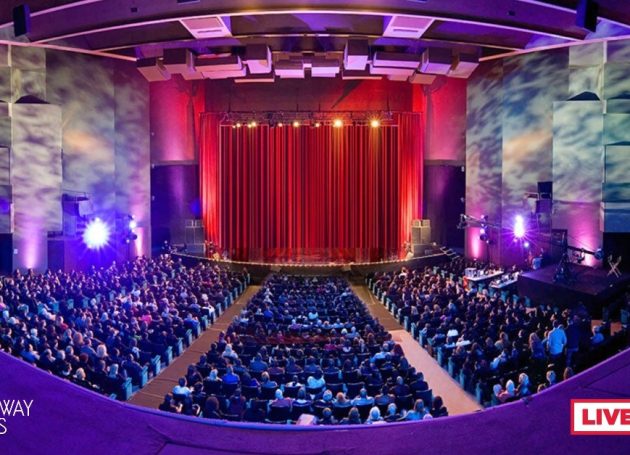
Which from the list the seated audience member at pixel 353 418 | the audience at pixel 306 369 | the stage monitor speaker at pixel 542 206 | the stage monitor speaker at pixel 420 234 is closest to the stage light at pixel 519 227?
the stage monitor speaker at pixel 542 206

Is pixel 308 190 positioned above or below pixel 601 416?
above

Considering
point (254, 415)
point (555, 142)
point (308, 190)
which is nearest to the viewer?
point (254, 415)

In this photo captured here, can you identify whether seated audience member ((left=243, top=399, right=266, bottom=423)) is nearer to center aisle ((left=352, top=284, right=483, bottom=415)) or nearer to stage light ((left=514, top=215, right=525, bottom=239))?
center aisle ((left=352, top=284, right=483, bottom=415))

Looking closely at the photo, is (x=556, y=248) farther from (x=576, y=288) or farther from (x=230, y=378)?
(x=230, y=378)

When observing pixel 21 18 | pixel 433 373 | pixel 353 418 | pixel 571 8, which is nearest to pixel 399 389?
pixel 353 418

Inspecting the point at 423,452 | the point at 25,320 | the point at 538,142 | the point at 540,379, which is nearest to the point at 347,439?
the point at 423,452

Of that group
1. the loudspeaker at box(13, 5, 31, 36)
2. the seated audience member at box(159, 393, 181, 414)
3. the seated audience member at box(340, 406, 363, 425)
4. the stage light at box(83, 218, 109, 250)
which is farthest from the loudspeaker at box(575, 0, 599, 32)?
the stage light at box(83, 218, 109, 250)

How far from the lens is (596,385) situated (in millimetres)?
2678

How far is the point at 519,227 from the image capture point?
83.4 ft

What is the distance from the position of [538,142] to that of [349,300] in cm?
1217

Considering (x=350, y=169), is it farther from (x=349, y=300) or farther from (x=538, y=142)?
(x=349, y=300)

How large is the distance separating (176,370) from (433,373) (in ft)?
19.6

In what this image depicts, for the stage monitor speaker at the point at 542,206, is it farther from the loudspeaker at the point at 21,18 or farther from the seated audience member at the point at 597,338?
the loudspeaker at the point at 21,18

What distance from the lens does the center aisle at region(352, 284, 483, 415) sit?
11.5 m
